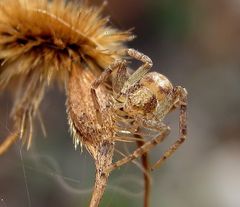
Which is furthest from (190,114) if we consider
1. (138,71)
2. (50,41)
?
(138,71)

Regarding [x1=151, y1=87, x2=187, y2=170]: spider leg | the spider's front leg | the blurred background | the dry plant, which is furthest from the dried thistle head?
the blurred background

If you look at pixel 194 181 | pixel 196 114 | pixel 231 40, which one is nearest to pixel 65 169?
pixel 194 181

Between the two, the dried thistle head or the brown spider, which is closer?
the brown spider

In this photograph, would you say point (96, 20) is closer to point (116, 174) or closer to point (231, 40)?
point (116, 174)

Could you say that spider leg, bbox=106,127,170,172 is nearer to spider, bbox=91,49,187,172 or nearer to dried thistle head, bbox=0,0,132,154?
spider, bbox=91,49,187,172

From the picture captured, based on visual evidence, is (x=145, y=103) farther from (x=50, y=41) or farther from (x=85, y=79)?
(x=50, y=41)

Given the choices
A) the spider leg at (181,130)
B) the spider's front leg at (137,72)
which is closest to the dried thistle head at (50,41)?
the spider's front leg at (137,72)

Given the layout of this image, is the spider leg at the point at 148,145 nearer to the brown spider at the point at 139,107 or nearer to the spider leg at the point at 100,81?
the brown spider at the point at 139,107
